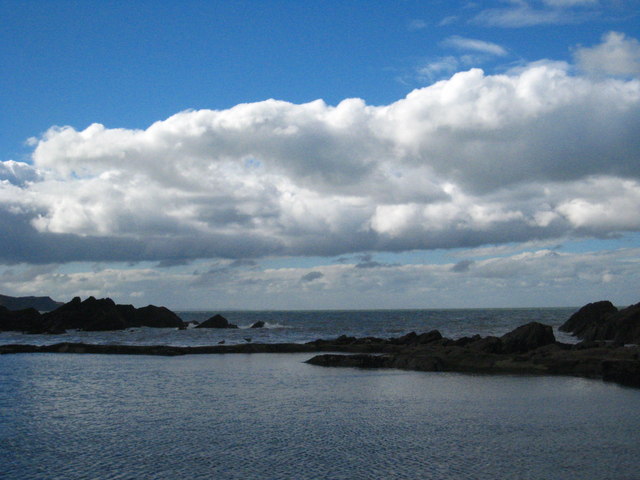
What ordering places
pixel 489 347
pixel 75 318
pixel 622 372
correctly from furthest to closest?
pixel 75 318
pixel 489 347
pixel 622 372

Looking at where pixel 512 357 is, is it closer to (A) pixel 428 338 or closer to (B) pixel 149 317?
(A) pixel 428 338

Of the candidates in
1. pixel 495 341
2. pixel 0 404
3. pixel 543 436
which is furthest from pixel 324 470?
pixel 495 341

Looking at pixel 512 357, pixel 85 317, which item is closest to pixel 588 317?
pixel 512 357

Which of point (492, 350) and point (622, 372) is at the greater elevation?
point (492, 350)

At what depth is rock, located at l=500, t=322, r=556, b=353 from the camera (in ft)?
185

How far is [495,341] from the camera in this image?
5722 centimetres

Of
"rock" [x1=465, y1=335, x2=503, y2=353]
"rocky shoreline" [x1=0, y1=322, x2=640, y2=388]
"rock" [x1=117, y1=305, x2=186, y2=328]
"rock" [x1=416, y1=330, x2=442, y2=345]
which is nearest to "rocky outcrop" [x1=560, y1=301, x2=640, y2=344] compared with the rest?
"rocky shoreline" [x1=0, y1=322, x2=640, y2=388]

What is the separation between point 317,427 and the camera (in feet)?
90.4

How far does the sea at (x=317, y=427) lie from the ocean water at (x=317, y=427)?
8 centimetres

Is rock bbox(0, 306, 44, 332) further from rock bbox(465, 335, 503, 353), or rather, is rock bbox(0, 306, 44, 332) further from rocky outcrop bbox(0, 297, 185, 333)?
rock bbox(465, 335, 503, 353)

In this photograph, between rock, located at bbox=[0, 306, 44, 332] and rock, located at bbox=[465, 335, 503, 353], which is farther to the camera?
rock, located at bbox=[0, 306, 44, 332]

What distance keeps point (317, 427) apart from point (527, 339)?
36209 mm

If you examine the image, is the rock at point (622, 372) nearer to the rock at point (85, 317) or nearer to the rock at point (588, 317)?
the rock at point (588, 317)

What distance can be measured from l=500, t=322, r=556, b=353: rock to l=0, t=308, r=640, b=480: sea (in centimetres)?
1159
